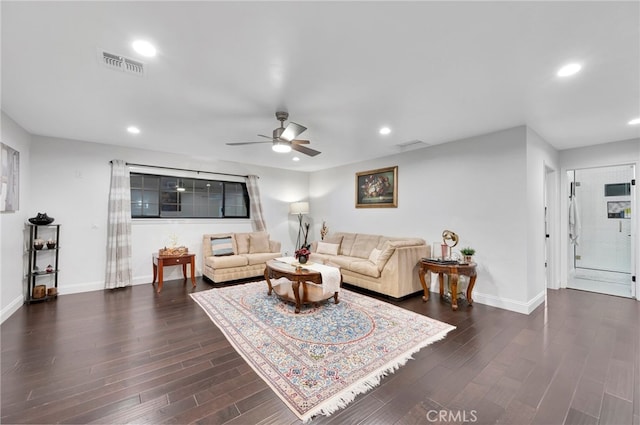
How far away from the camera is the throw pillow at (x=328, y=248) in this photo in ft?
18.8

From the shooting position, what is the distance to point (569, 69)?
2.24 meters

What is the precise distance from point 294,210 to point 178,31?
5.12 meters

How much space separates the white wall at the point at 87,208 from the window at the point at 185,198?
0.26m

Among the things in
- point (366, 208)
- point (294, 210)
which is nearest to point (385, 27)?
point (366, 208)

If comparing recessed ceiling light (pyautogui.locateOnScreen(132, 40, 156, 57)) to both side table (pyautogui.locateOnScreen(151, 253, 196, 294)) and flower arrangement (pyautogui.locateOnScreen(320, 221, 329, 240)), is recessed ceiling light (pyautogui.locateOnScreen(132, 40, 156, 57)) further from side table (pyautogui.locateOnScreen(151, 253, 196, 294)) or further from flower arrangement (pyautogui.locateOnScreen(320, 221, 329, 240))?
flower arrangement (pyautogui.locateOnScreen(320, 221, 329, 240))

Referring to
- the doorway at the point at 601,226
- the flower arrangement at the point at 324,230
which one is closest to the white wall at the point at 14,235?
the flower arrangement at the point at 324,230

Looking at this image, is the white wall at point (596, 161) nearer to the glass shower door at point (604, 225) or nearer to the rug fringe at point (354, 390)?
the glass shower door at point (604, 225)

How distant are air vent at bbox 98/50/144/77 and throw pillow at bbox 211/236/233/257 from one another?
3527 mm

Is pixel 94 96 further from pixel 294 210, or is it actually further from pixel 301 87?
pixel 294 210

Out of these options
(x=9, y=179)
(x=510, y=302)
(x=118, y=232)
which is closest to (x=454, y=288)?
(x=510, y=302)

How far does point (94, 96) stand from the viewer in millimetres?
2783

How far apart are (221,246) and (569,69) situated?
5375 millimetres

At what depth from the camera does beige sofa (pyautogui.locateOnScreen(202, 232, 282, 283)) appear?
496 centimetres

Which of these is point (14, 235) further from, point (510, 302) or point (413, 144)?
point (510, 302)
